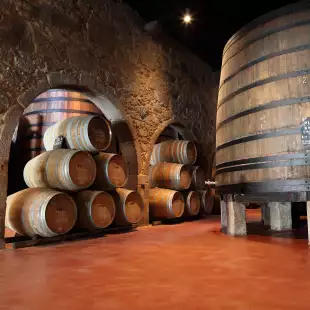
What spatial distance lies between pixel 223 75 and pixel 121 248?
94.3 inches

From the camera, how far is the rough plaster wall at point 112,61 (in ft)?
13.5

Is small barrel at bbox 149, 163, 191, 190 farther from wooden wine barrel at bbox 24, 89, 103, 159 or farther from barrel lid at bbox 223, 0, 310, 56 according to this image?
barrel lid at bbox 223, 0, 310, 56

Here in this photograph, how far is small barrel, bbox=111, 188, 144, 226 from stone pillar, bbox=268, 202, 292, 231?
6.57 ft

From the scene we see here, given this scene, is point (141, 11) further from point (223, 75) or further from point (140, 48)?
point (223, 75)

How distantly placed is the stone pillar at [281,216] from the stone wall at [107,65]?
2.56 metres

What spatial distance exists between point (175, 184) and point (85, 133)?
2324 millimetres

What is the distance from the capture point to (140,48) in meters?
6.36

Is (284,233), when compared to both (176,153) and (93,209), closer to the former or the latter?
(93,209)

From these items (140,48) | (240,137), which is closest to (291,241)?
(240,137)

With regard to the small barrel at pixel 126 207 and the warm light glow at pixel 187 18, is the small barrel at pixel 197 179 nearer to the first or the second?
the small barrel at pixel 126 207

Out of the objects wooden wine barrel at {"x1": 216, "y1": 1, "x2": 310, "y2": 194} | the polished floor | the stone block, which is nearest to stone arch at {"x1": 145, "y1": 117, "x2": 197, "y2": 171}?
the stone block

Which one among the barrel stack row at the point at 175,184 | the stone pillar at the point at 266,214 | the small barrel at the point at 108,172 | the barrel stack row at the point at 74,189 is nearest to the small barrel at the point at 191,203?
the barrel stack row at the point at 175,184

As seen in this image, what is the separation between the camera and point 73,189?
13.5ft

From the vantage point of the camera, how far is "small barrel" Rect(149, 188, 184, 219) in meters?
5.91
